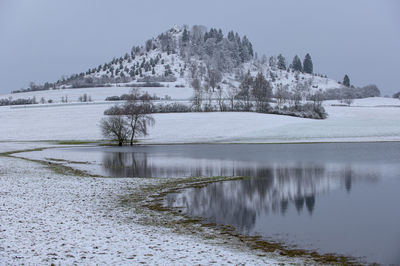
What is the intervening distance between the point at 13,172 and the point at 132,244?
20579mm

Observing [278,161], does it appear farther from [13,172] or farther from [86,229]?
[86,229]

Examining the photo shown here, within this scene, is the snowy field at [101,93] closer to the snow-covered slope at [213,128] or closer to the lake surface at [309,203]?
the snow-covered slope at [213,128]

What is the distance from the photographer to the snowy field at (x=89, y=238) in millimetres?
10391

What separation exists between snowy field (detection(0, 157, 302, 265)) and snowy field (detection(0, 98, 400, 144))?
53908mm

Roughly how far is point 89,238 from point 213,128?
69168mm

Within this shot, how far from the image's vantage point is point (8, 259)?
10000 millimetres

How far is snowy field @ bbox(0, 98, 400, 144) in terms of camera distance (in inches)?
2778

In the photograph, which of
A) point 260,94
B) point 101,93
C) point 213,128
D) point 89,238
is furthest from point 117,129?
point 101,93

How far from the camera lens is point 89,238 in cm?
1217

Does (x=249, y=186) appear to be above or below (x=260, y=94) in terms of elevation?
below

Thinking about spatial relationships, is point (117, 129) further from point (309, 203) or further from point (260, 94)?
point (309, 203)

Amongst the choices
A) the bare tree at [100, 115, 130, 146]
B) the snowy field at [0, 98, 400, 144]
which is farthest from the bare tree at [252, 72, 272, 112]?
the bare tree at [100, 115, 130, 146]

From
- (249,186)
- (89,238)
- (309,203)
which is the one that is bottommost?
(249,186)

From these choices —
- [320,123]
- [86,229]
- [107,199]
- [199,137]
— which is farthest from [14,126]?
Result: [86,229]
